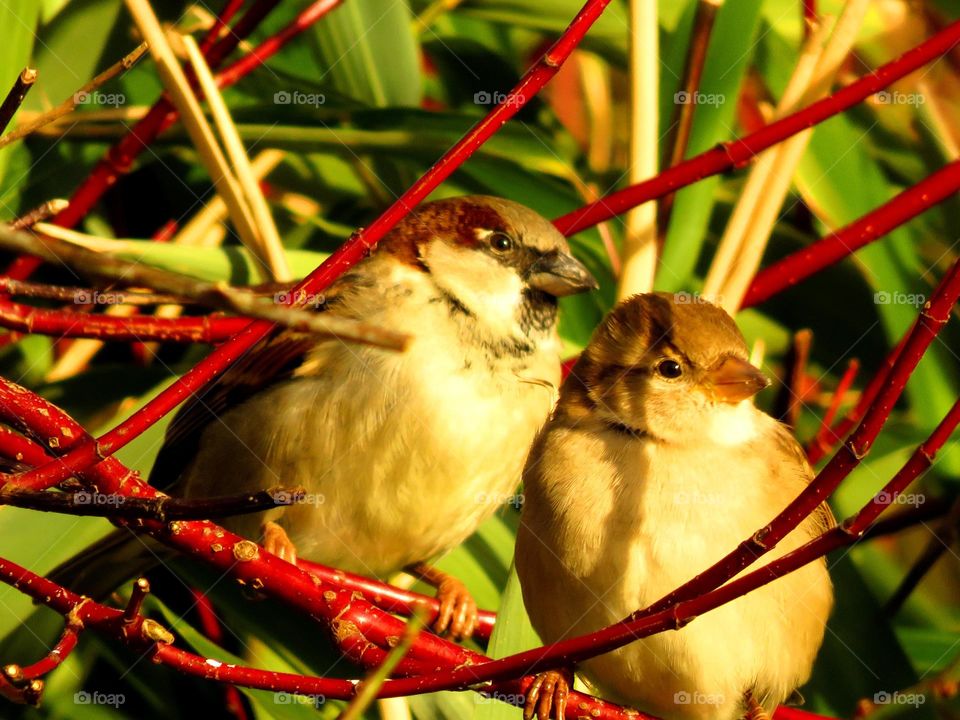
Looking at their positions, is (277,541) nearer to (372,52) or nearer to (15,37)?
(15,37)

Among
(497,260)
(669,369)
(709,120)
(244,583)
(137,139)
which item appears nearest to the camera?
(244,583)

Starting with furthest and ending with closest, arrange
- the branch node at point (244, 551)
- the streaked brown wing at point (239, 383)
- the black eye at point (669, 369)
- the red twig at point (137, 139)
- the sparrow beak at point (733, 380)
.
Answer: the red twig at point (137, 139)
the streaked brown wing at point (239, 383)
the black eye at point (669, 369)
the sparrow beak at point (733, 380)
the branch node at point (244, 551)

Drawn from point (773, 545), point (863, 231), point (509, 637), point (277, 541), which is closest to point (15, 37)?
point (277, 541)

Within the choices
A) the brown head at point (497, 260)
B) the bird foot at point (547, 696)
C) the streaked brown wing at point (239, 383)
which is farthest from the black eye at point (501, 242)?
the bird foot at point (547, 696)

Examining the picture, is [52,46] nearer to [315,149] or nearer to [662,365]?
[315,149]

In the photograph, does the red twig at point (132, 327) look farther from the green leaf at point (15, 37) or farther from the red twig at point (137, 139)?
the red twig at point (137, 139)
